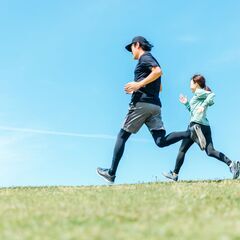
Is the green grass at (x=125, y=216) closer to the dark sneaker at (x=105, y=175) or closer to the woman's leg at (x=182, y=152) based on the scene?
the dark sneaker at (x=105, y=175)

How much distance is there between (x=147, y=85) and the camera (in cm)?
1289

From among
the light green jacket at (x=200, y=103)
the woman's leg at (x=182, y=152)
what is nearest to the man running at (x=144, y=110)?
the woman's leg at (x=182, y=152)

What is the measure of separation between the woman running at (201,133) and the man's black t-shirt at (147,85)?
60.1 inches

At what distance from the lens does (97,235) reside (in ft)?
18.1

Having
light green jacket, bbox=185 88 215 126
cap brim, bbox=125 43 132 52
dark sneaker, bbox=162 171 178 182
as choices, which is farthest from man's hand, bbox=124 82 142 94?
dark sneaker, bbox=162 171 178 182

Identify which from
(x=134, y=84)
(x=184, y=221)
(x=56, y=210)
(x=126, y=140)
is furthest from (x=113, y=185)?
(x=184, y=221)

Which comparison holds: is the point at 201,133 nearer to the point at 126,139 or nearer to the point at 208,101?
the point at 208,101

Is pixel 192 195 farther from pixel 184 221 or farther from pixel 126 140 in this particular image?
pixel 126 140

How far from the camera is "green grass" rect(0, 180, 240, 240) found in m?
5.60

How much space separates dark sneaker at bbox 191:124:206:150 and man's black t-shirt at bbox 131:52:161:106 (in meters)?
1.41

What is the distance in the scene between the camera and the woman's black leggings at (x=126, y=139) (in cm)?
1298

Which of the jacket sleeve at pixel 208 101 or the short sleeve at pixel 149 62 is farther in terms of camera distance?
the jacket sleeve at pixel 208 101

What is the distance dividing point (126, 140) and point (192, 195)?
13.5ft

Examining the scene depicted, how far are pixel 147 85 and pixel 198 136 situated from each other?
198cm
